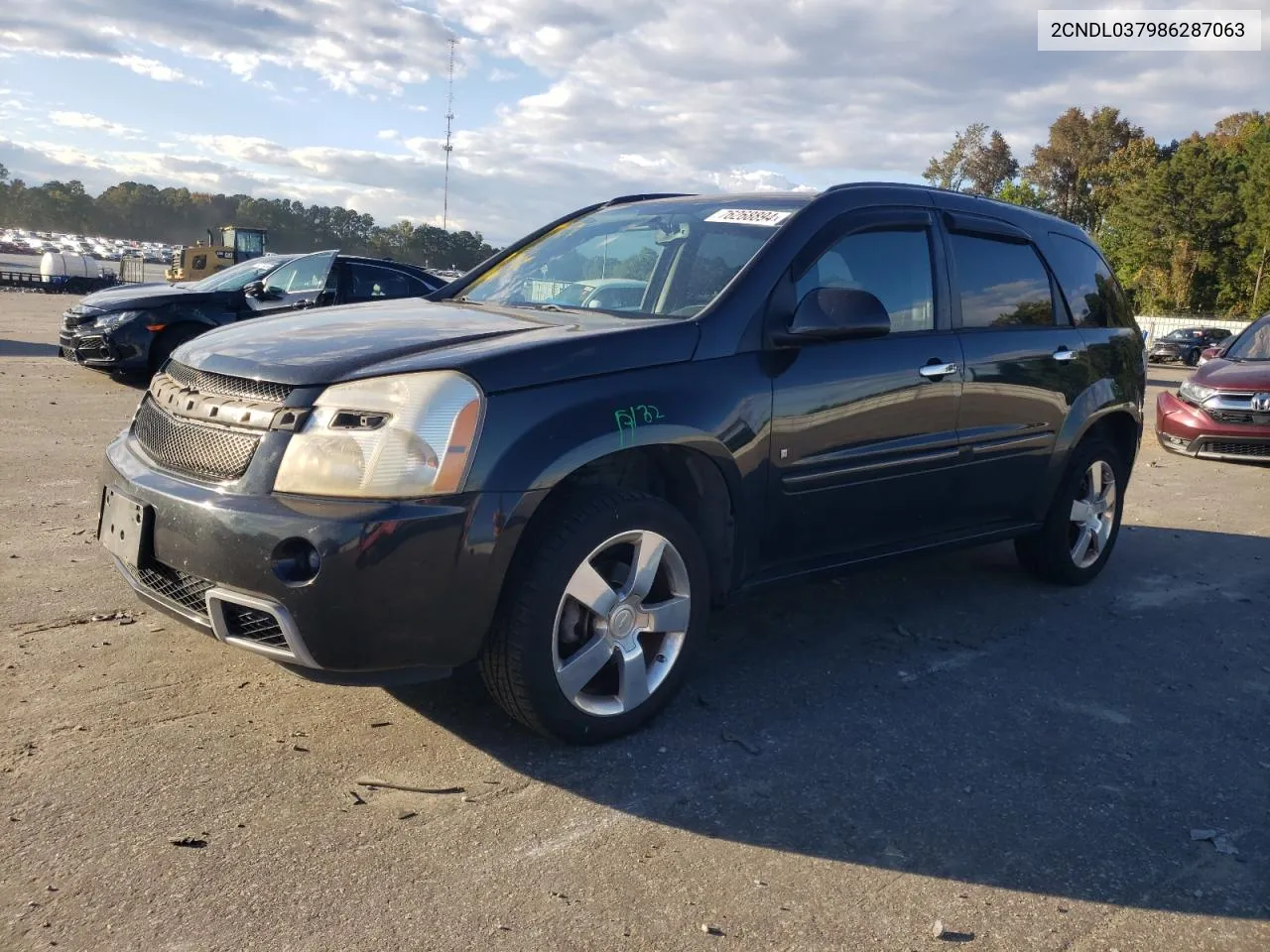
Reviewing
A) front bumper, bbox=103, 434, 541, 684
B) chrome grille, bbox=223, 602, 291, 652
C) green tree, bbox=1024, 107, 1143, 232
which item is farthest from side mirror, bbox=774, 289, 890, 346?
green tree, bbox=1024, 107, 1143, 232

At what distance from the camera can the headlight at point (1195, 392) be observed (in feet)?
34.3

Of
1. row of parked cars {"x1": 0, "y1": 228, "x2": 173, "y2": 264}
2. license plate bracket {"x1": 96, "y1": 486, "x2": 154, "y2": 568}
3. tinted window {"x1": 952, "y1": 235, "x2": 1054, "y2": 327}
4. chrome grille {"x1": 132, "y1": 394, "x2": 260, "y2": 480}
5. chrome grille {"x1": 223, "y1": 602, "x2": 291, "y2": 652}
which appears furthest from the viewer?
row of parked cars {"x1": 0, "y1": 228, "x2": 173, "y2": 264}

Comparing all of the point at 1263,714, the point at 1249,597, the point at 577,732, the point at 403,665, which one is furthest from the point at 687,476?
the point at 1249,597

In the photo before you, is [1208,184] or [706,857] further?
[1208,184]

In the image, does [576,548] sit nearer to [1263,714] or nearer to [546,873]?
[546,873]

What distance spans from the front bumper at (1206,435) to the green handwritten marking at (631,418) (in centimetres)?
877

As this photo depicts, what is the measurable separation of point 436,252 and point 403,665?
187 ft

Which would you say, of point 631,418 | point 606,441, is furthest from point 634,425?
point 606,441

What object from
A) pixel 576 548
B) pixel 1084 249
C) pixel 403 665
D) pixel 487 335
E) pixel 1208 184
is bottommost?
pixel 403 665

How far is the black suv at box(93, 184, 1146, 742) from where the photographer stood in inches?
116

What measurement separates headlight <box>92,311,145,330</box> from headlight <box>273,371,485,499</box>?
941cm

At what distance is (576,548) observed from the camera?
317 cm

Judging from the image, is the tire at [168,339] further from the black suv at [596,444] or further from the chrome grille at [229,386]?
the chrome grille at [229,386]

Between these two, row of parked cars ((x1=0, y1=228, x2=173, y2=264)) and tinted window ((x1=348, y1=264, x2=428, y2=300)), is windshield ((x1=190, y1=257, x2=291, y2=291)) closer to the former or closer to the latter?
tinted window ((x1=348, y1=264, x2=428, y2=300))
